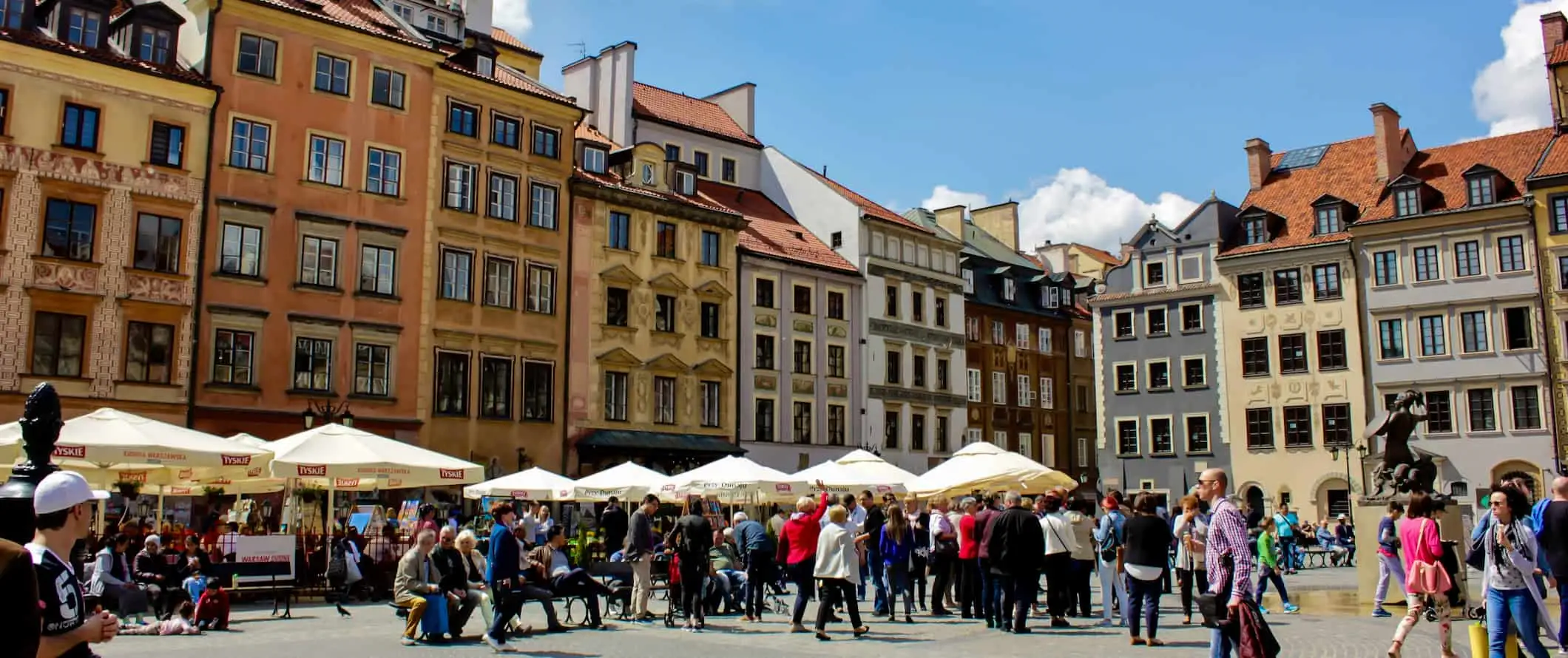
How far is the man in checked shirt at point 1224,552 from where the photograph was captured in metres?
9.38

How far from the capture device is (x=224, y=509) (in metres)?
30.8

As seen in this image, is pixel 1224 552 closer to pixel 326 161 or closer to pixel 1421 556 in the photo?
pixel 1421 556

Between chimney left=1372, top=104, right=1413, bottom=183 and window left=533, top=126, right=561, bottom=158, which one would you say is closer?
window left=533, top=126, right=561, bottom=158

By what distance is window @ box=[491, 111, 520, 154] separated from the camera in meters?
36.3

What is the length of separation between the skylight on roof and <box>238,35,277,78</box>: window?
38.4 meters

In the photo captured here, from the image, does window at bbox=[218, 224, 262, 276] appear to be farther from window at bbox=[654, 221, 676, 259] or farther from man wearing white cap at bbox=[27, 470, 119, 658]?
man wearing white cap at bbox=[27, 470, 119, 658]

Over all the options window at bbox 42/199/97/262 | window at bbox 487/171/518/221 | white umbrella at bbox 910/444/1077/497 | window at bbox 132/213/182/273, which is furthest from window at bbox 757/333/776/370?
window at bbox 42/199/97/262

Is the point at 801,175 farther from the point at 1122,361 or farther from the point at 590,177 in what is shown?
the point at 1122,361

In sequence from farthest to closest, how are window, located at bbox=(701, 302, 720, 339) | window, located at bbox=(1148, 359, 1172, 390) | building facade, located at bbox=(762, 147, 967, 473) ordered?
window, located at bbox=(1148, 359, 1172, 390) → building facade, located at bbox=(762, 147, 967, 473) → window, located at bbox=(701, 302, 720, 339)

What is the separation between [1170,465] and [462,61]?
30928mm

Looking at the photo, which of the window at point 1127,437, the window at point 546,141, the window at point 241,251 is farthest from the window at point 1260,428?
the window at point 241,251

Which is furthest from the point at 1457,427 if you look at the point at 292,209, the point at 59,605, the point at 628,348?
the point at 59,605

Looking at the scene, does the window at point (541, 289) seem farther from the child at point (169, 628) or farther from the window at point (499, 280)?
the child at point (169, 628)

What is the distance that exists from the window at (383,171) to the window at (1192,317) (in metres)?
30.9
